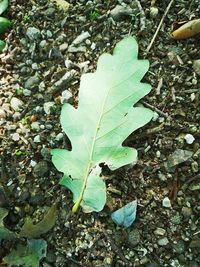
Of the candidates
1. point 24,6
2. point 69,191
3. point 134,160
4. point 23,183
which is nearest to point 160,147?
point 134,160

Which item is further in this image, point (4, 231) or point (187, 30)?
point (187, 30)

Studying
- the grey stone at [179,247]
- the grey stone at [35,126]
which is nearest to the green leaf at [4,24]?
the grey stone at [35,126]

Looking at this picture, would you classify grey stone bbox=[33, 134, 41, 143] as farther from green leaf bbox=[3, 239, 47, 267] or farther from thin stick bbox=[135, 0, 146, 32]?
thin stick bbox=[135, 0, 146, 32]

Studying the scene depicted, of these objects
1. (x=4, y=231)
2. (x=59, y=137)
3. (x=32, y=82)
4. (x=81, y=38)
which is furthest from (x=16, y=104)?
(x=4, y=231)

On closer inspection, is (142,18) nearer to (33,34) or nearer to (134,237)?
(33,34)

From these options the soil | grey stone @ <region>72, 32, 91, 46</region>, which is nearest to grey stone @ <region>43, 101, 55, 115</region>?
the soil

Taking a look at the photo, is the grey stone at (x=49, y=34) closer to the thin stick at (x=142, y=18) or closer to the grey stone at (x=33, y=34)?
the grey stone at (x=33, y=34)

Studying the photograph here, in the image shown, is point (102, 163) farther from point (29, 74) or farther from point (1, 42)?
point (1, 42)
